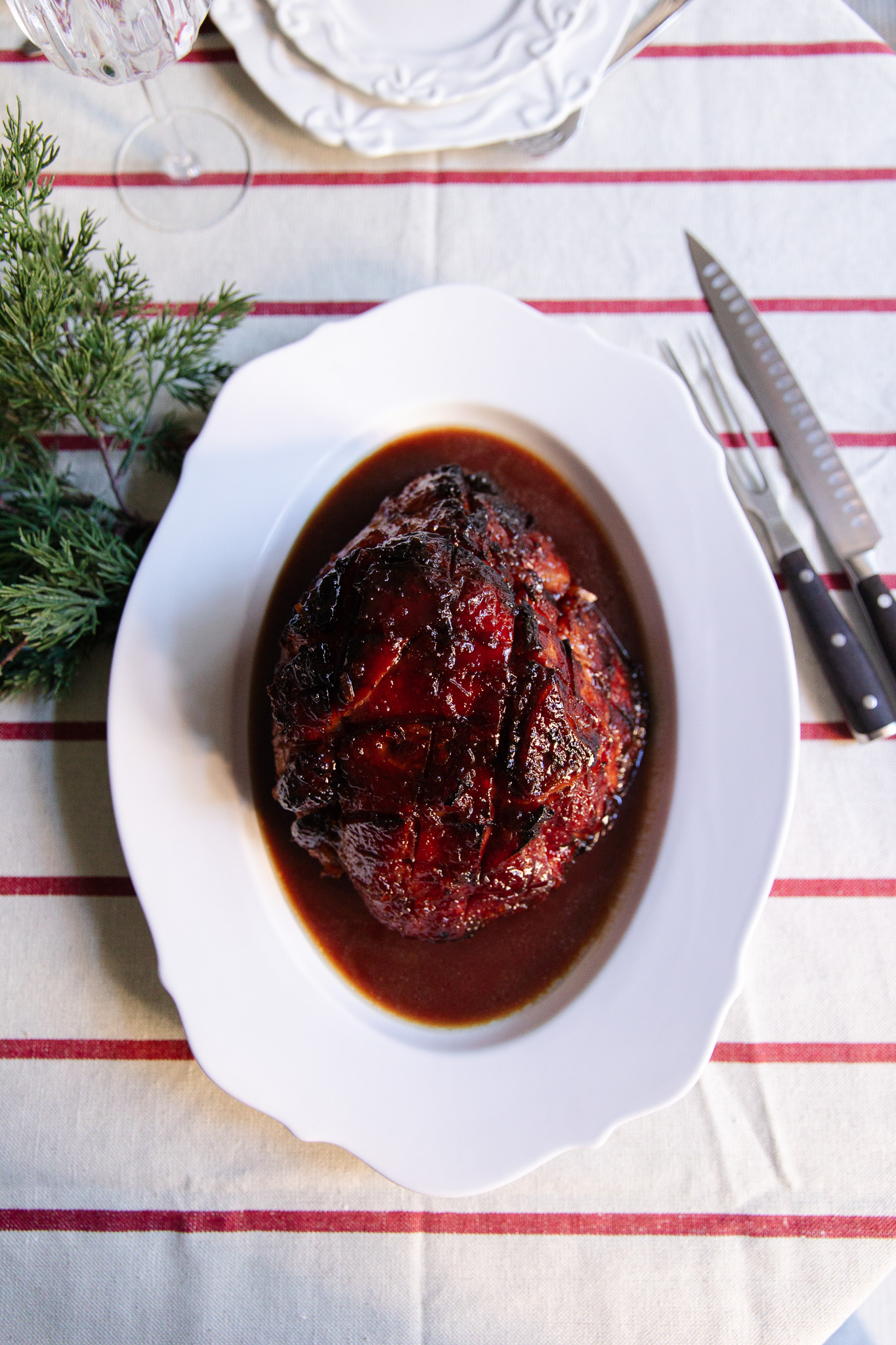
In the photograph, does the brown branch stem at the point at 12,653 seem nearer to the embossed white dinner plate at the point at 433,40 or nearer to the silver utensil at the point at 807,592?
the embossed white dinner plate at the point at 433,40

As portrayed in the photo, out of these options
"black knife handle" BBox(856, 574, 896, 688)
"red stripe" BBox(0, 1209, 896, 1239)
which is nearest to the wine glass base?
"black knife handle" BBox(856, 574, 896, 688)

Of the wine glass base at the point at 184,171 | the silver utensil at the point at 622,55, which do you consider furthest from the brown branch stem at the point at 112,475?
the silver utensil at the point at 622,55

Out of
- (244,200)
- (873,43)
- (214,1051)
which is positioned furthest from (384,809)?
(873,43)

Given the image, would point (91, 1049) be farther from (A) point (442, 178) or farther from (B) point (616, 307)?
(A) point (442, 178)

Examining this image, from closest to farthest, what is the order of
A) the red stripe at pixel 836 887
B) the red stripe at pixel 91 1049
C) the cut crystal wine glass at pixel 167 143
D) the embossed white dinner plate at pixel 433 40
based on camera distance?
the cut crystal wine glass at pixel 167 143
the red stripe at pixel 91 1049
the red stripe at pixel 836 887
the embossed white dinner plate at pixel 433 40

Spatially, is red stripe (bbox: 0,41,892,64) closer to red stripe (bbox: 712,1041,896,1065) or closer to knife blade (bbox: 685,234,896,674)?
knife blade (bbox: 685,234,896,674)

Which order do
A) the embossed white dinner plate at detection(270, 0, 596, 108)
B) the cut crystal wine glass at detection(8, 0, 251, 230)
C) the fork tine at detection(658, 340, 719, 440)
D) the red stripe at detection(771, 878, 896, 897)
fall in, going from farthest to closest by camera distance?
the fork tine at detection(658, 340, 719, 440), the embossed white dinner plate at detection(270, 0, 596, 108), the red stripe at detection(771, 878, 896, 897), the cut crystal wine glass at detection(8, 0, 251, 230)
